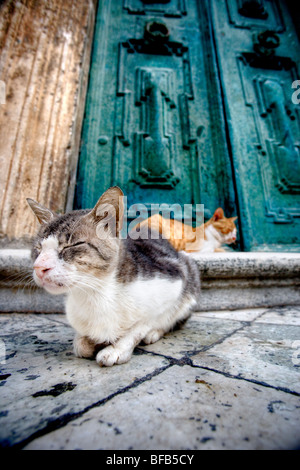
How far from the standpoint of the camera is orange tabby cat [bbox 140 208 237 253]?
207 centimetres

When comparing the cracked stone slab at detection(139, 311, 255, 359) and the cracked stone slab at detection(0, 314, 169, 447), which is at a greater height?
the cracked stone slab at detection(139, 311, 255, 359)

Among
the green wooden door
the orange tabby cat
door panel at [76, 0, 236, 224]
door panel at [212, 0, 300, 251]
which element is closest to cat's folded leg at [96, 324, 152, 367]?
the orange tabby cat

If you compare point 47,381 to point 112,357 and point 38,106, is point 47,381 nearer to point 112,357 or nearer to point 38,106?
point 112,357

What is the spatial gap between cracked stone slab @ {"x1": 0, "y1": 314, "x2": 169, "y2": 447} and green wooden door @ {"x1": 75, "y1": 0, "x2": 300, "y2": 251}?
1473 millimetres

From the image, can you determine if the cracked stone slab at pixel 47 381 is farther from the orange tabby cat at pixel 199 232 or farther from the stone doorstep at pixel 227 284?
the orange tabby cat at pixel 199 232

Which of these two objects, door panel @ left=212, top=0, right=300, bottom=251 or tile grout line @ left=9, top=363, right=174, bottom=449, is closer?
tile grout line @ left=9, top=363, right=174, bottom=449

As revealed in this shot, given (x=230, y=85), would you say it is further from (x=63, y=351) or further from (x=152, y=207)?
(x=63, y=351)

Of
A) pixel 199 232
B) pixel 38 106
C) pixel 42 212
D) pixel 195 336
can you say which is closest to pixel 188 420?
pixel 195 336

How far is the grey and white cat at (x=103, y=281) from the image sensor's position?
729 millimetres

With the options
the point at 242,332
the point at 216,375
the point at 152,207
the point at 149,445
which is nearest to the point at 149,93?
the point at 152,207

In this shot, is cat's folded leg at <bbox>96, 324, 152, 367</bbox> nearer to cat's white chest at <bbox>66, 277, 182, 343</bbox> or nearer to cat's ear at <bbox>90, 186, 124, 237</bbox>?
cat's white chest at <bbox>66, 277, 182, 343</bbox>

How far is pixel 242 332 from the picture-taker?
105 centimetres

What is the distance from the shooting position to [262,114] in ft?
8.36

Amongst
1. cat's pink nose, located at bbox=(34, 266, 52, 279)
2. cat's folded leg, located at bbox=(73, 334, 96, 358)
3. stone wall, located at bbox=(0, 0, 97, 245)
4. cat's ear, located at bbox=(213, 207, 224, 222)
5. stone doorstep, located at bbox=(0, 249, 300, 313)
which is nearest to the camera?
cat's pink nose, located at bbox=(34, 266, 52, 279)
